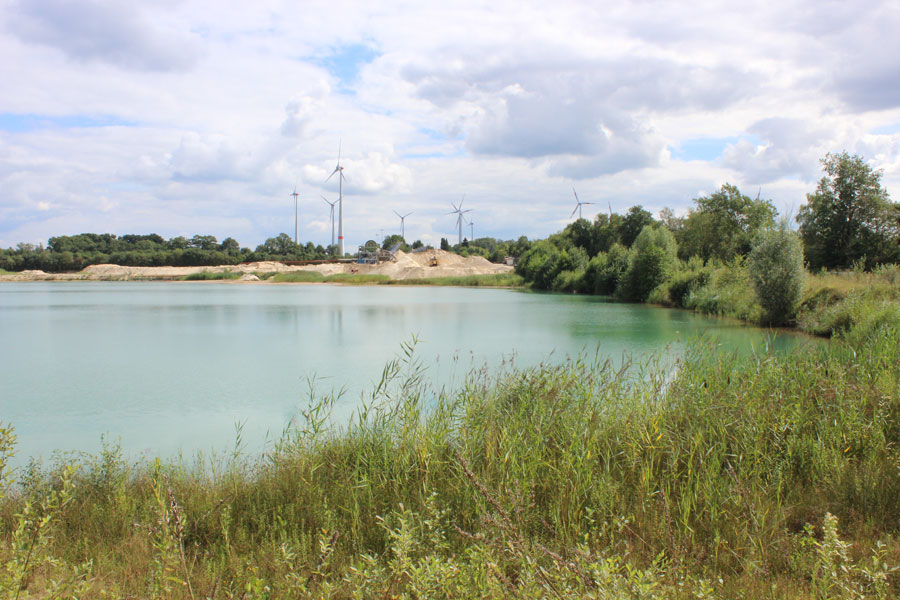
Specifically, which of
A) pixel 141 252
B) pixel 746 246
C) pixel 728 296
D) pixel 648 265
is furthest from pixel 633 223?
pixel 141 252

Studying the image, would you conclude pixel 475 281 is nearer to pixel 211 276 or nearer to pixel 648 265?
pixel 648 265

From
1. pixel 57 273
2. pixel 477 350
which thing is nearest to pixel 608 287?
pixel 477 350

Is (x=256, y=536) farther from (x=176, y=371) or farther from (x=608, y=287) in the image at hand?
(x=608, y=287)

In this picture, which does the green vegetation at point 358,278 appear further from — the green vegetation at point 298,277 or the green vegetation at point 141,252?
the green vegetation at point 141,252

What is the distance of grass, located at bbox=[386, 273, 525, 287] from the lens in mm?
77812

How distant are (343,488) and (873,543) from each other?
447 centimetres

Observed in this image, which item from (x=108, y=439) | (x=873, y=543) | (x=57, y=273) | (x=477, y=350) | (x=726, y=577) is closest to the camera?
(x=726, y=577)

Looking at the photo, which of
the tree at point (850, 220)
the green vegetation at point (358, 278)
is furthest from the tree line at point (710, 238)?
the green vegetation at point (358, 278)

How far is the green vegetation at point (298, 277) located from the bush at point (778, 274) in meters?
75.8

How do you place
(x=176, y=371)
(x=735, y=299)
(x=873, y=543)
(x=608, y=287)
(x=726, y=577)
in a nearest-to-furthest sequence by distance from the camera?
(x=726, y=577), (x=873, y=543), (x=176, y=371), (x=735, y=299), (x=608, y=287)

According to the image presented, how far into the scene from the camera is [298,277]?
90750 millimetres

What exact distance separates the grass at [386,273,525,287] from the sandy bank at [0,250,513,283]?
412 centimetres

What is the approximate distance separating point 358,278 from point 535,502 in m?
83.8

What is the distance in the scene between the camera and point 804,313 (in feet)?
73.3
